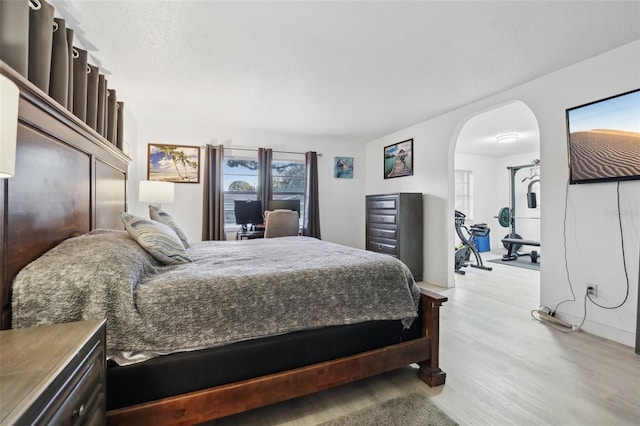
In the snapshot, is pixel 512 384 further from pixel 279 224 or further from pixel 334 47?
pixel 279 224

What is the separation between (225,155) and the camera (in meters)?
4.87

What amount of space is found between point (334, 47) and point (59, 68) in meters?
1.83

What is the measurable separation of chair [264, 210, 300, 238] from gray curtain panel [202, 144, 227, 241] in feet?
3.52

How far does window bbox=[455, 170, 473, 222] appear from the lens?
713 cm

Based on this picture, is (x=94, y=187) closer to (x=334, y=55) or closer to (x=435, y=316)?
(x=334, y=55)

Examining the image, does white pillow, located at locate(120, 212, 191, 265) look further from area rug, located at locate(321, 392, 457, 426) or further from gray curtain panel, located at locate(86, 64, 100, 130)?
area rug, located at locate(321, 392, 457, 426)

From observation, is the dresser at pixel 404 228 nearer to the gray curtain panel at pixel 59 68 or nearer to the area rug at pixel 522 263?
the area rug at pixel 522 263

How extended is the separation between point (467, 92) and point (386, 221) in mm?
2043

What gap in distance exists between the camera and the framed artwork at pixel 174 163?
178 inches

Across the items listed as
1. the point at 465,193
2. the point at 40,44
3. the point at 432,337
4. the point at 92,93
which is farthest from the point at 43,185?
the point at 465,193

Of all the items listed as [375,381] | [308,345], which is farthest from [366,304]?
[375,381]

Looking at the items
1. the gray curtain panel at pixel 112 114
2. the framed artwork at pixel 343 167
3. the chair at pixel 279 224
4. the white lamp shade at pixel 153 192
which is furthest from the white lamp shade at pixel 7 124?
the framed artwork at pixel 343 167

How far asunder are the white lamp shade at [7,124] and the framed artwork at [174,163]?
4.19 meters

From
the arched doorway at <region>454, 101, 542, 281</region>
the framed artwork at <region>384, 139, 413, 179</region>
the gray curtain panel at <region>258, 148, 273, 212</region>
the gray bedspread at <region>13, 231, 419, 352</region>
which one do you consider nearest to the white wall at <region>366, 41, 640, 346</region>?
the framed artwork at <region>384, 139, 413, 179</region>
